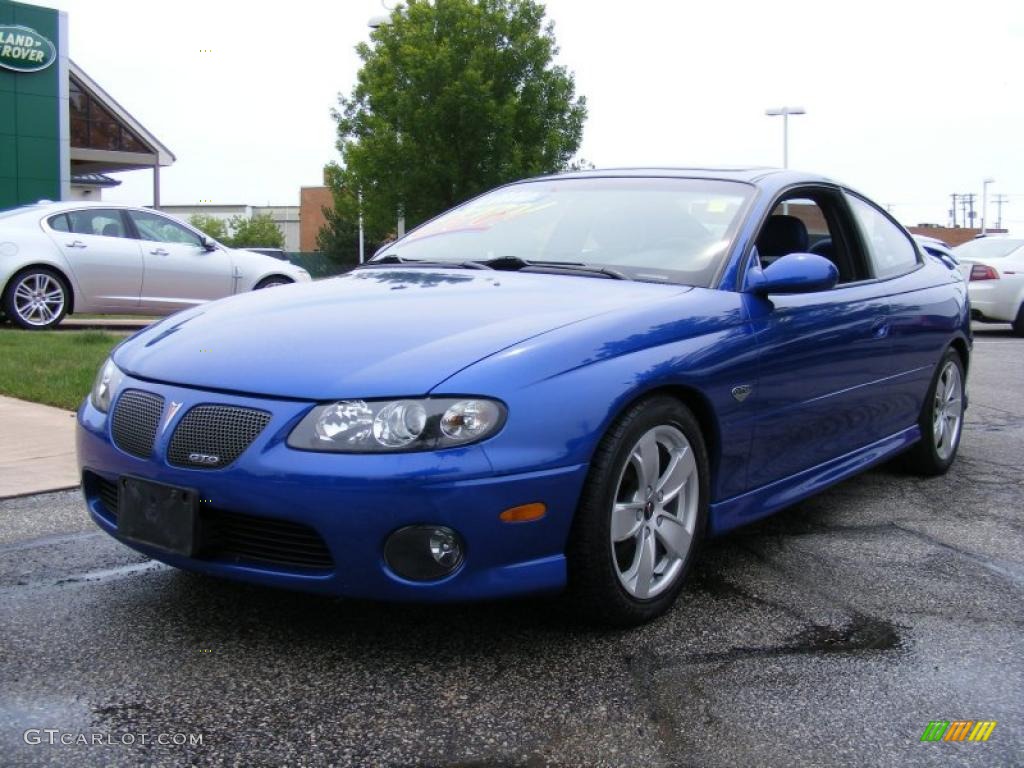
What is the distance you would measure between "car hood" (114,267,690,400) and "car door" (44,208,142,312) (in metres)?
8.41

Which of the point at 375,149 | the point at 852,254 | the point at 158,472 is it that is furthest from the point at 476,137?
the point at 158,472

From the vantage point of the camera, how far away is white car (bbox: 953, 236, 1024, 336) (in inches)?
604

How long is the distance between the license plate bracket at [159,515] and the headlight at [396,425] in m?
0.35

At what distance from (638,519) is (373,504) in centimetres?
88

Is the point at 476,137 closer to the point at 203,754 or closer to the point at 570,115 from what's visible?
the point at 570,115

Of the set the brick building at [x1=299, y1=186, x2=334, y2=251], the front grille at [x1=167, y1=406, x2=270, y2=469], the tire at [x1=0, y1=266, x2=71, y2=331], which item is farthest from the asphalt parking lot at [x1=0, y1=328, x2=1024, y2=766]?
the brick building at [x1=299, y1=186, x2=334, y2=251]

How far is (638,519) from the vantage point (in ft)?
10.8

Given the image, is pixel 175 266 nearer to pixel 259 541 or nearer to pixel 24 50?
pixel 259 541

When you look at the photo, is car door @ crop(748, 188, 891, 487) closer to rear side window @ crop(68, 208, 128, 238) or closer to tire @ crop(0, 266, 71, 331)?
tire @ crop(0, 266, 71, 331)

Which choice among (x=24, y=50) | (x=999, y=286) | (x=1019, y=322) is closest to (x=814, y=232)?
(x=999, y=286)

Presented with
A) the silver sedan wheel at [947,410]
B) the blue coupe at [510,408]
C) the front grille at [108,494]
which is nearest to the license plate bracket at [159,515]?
the blue coupe at [510,408]

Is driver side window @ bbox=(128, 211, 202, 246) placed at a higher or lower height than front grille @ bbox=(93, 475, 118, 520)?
higher

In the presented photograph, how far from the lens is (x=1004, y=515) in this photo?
4.89 meters

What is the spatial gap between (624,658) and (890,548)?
166 cm
